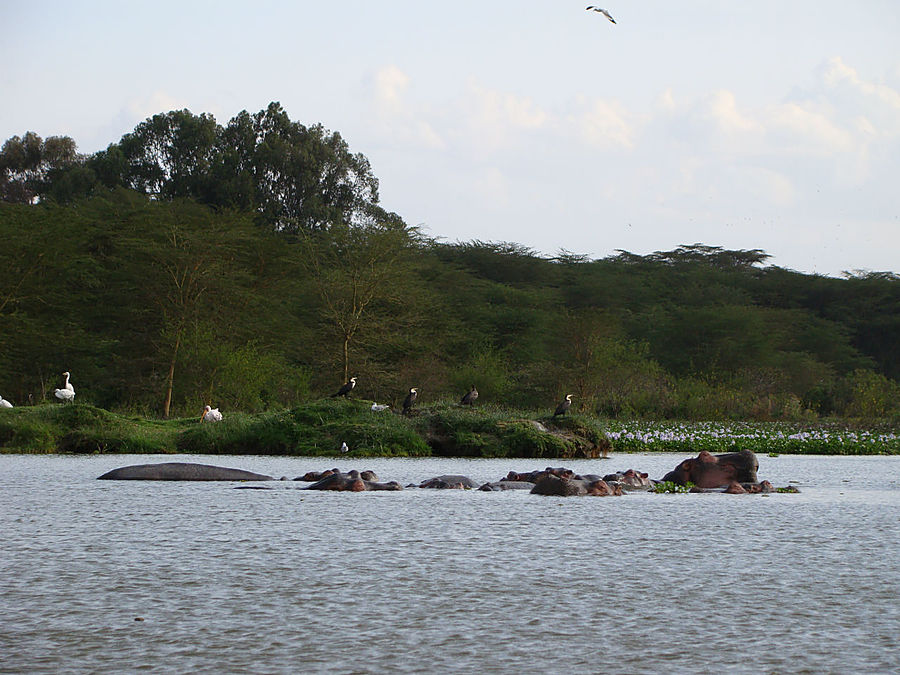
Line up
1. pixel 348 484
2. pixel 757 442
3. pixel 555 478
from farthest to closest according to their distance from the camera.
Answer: pixel 757 442 < pixel 348 484 < pixel 555 478

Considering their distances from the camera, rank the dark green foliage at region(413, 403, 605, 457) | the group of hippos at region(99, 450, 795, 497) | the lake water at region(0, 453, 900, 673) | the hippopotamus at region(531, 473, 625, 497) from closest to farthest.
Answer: the lake water at region(0, 453, 900, 673), the hippopotamus at region(531, 473, 625, 497), the group of hippos at region(99, 450, 795, 497), the dark green foliage at region(413, 403, 605, 457)

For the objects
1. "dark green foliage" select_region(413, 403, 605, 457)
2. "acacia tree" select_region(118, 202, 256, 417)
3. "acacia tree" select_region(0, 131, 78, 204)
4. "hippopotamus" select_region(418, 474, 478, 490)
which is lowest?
"hippopotamus" select_region(418, 474, 478, 490)

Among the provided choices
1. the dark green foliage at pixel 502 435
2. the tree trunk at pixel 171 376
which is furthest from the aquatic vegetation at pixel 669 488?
the tree trunk at pixel 171 376

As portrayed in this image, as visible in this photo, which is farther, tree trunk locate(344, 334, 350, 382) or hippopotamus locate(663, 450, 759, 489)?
tree trunk locate(344, 334, 350, 382)

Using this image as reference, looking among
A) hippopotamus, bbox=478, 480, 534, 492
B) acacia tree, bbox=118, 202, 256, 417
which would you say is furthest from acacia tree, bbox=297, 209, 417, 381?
hippopotamus, bbox=478, 480, 534, 492

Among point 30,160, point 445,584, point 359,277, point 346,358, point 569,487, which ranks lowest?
point 445,584

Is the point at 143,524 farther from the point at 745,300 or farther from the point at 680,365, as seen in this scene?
the point at 745,300

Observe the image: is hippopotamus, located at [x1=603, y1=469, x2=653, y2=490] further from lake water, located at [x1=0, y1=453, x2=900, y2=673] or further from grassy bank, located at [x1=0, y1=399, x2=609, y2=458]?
grassy bank, located at [x1=0, y1=399, x2=609, y2=458]

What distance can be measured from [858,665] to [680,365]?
4416 cm

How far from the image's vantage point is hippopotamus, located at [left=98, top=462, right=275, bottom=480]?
14.1m

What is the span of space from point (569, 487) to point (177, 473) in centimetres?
517

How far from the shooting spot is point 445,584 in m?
6.57

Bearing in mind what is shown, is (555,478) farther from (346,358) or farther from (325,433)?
(346,358)

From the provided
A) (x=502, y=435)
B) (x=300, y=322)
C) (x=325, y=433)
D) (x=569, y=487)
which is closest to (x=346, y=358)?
(x=300, y=322)
